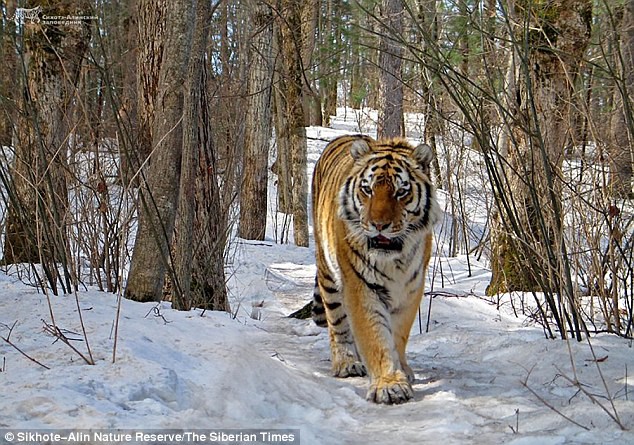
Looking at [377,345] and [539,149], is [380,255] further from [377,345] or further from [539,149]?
[539,149]

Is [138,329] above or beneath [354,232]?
beneath

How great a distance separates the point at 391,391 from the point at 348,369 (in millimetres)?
681

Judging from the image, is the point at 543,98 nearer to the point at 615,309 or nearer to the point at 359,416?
the point at 615,309

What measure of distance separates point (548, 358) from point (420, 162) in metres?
1.39

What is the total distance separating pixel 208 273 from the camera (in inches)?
220

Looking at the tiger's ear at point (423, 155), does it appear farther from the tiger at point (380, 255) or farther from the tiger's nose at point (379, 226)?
the tiger's nose at point (379, 226)

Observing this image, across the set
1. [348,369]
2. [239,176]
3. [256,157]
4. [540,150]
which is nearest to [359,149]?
[540,150]

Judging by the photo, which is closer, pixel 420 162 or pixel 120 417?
pixel 120 417

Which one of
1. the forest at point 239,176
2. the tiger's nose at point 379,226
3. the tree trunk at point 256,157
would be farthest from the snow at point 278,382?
the tree trunk at point 256,157

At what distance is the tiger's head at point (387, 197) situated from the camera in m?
3.81

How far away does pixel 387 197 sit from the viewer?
12.6 feet

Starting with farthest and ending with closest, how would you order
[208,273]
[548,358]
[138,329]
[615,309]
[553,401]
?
[208,273]
[615,309]
[548,358]
[138,329]
[553,401]

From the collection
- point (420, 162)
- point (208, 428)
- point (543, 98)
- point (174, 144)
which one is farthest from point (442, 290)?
point (208, 428)

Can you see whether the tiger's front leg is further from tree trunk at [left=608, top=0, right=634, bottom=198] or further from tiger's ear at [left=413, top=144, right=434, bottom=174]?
tree trunk at [left=608, top=0, right=634, bottom=198]
